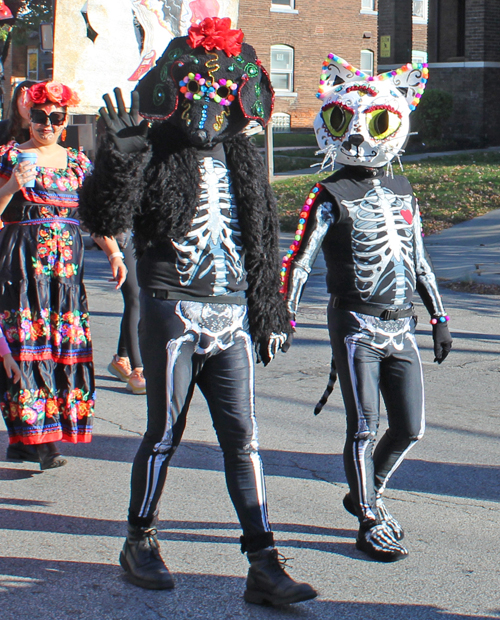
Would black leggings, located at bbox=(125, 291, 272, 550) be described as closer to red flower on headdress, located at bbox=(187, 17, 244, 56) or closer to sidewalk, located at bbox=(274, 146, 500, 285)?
red flower on headdress, located at bbox=(187, 17, 244, 56)

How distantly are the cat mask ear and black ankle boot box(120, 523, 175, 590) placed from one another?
209 cm

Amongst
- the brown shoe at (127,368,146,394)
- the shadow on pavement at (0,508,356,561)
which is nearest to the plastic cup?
the shadow on pavement at (0,508,356,561)

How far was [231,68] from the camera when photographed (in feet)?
11.4

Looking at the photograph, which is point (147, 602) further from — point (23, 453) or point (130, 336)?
point (130, 336)

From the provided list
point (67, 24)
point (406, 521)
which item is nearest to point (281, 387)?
point (406, 521)

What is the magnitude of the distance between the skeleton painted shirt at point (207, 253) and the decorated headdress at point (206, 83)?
0.17 m

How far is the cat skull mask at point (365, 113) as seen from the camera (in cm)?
394

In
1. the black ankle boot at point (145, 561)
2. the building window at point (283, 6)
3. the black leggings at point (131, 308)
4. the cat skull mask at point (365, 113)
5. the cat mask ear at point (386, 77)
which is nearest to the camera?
the black ankle boot at point (145, 561)

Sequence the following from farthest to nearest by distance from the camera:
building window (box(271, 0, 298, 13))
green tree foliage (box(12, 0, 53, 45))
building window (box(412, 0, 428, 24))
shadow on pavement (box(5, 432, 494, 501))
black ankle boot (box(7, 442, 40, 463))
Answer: building window (box(412, 0, 428, 24))
building window (box(271, 0, 298, 13))
green tree foliage (box(12, 0, 53, 45))
black ankle boot (box(7, 442, 40, 463))
shadow on pavement (box(5, 432, 494, 501))

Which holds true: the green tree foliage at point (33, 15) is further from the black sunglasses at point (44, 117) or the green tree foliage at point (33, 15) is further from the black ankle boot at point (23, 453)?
the black ankle boot at point (23, 453)

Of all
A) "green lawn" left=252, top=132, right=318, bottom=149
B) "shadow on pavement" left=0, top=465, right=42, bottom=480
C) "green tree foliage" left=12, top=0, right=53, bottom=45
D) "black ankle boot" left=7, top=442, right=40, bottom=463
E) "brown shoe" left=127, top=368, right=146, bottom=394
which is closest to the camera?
"shadow on pavement" left=0, top=465, right=42, bottom=480

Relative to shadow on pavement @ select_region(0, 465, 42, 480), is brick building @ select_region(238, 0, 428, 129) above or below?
above

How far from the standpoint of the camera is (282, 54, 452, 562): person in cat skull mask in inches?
151

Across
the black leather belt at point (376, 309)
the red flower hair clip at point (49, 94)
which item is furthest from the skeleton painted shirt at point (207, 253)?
the red flower hair clip at point (49, 94)
